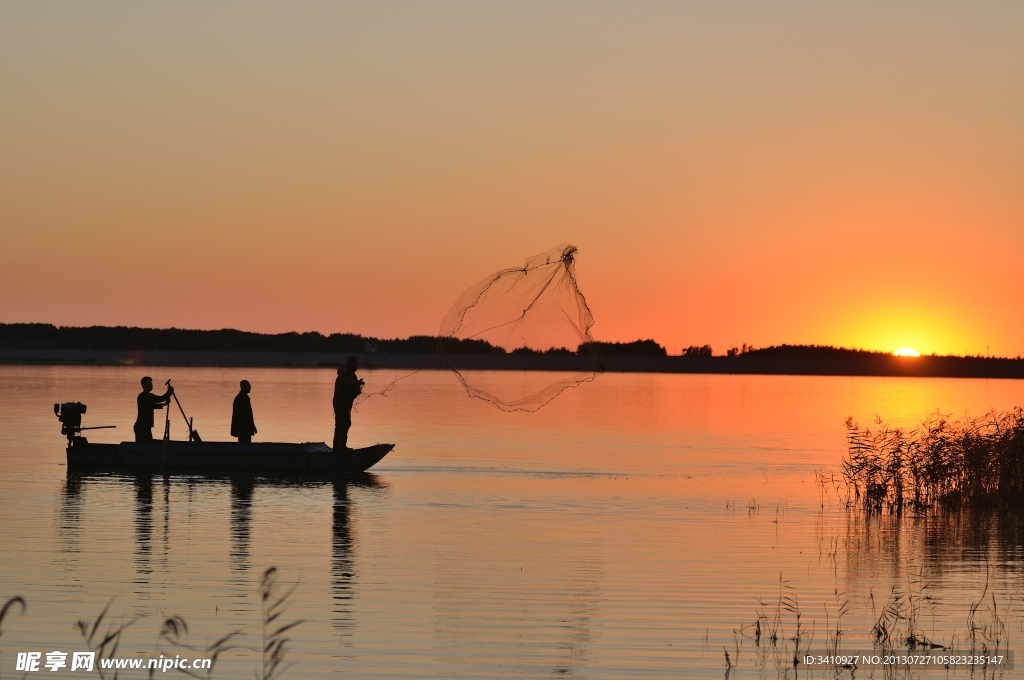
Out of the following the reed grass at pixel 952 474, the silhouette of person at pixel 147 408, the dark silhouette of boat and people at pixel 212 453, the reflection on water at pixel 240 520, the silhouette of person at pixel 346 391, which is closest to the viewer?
the reflection on water at pixel 240 520

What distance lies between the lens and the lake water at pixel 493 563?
12.6m

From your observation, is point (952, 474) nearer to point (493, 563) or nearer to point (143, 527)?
point (493, 563)

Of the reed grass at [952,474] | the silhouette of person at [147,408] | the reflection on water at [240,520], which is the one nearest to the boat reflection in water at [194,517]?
the reflection on water at [240,520]

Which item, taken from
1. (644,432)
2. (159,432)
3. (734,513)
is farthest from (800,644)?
(644,432)

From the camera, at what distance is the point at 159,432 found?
42.3 m

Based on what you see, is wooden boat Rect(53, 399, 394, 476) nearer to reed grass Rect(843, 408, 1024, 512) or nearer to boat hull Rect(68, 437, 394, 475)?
boat hull Rect(68, 437, 394, 475)

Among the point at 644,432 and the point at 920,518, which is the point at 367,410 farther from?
the point at 920,518

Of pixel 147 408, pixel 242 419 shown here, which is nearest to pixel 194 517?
pixel 147 408

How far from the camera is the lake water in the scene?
12.6m

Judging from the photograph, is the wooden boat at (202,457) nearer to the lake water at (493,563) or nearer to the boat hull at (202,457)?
the boat hull at (202,457)

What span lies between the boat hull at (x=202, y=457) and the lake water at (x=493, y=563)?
406 mm

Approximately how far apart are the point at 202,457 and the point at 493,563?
1249 cm

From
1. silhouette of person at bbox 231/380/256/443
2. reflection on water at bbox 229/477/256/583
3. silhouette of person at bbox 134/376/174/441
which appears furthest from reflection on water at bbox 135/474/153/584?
silhouette of person at bbox 231/380/256/443

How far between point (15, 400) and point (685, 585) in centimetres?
5637
